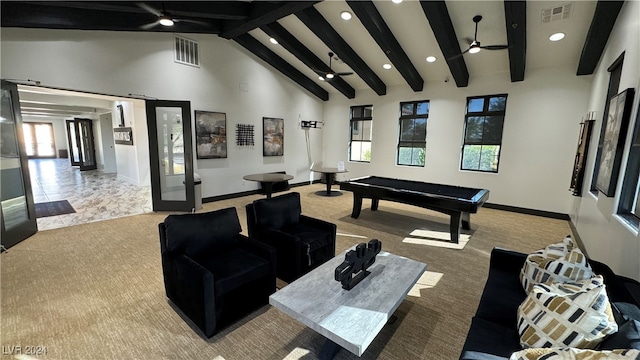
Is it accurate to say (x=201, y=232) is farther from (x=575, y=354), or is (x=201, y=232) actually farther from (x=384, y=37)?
(x=384, y=37)

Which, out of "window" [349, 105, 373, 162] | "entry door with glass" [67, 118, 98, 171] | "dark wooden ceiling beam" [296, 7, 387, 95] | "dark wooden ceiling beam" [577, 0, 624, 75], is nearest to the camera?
"dark wooden ceiling beam" [577, 0, 624, 75]

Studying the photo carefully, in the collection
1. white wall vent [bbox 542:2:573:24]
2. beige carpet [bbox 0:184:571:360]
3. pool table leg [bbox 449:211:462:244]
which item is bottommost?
beige carpet [bbox 0:184:571:360]

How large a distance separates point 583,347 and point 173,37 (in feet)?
22.4

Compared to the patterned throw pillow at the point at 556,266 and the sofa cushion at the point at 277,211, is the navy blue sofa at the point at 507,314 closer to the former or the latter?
the patterned throw pillow at the point at 556,266

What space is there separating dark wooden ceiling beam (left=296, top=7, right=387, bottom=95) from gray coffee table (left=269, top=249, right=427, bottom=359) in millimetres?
4537

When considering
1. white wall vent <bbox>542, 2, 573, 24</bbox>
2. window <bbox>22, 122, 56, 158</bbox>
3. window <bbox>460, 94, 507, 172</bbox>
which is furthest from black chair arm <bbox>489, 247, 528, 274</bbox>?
window <bbox>22, 122, 56, 158</bbox>

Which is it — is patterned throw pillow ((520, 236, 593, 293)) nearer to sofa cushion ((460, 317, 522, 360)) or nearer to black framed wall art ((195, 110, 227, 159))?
sofa cushion ((460, 317, 522, 360))

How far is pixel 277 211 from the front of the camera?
3.11 m

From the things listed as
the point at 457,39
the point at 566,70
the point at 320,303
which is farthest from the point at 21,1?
the point at 566,70

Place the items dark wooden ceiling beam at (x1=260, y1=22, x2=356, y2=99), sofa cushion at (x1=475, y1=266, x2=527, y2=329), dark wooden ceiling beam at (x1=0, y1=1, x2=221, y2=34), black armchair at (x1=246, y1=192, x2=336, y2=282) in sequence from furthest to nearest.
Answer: dark wooden ceiling beam at (x1=260, y1=22, x2=356, y2=99) < dark wooden ceiling beam at (x1=0, y1=1, x2=221, y2=34) < black armchair at (x1=246, y1=192, x2=336, y2=282) < sofa cushion at (x1=475, y1=266, x2=527, y2=329)

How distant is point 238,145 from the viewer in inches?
264

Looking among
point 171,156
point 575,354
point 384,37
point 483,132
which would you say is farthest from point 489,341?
point 483,132

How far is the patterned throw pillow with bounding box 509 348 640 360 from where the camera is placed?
891 mm

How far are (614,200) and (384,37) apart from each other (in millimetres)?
4076
